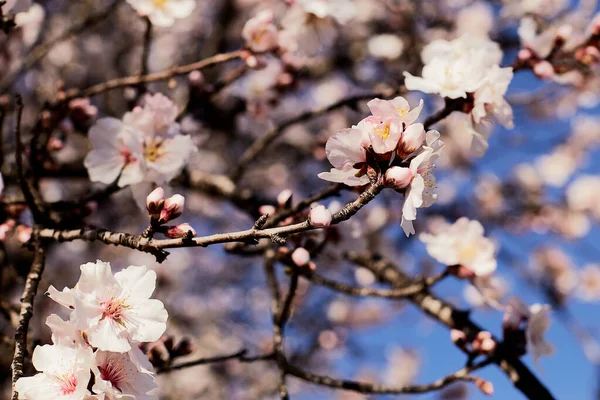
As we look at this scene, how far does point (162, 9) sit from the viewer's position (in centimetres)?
199

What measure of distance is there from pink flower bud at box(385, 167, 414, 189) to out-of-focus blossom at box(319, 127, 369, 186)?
10 centimetres

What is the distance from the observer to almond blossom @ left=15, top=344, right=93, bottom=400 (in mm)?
1100

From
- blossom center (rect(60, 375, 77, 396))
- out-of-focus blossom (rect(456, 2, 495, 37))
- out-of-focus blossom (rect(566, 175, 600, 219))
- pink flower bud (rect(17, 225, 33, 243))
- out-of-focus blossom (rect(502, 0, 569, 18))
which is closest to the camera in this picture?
blossom center (rect(60, 375, 77, 396))

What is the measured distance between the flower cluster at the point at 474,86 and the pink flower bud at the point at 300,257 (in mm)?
559

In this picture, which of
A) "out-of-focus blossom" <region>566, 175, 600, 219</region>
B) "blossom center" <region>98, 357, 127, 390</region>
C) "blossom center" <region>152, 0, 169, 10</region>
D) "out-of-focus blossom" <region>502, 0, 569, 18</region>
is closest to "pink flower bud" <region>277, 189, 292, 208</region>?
"blossom center" <region>98, 357, 127, 390</region>

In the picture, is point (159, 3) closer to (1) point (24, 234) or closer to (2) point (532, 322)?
(1) point (24, 234)

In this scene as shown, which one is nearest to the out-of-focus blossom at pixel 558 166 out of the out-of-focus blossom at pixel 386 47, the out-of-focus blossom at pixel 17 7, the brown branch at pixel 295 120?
the out-of-focus blossom at pixel 386 47

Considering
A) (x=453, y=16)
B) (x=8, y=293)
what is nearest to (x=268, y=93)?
(x=8, y=293)

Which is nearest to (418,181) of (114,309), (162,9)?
(114,309)

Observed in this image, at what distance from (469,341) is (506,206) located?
4.37 m

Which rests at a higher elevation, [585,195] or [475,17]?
[475,17]

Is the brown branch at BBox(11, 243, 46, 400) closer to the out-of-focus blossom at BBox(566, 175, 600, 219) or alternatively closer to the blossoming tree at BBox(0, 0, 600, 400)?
the blossoming tree at BBox(0, 0, 600, 400)

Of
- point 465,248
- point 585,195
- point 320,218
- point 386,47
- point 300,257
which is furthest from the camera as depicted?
point 585,195

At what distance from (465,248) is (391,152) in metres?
0.83
